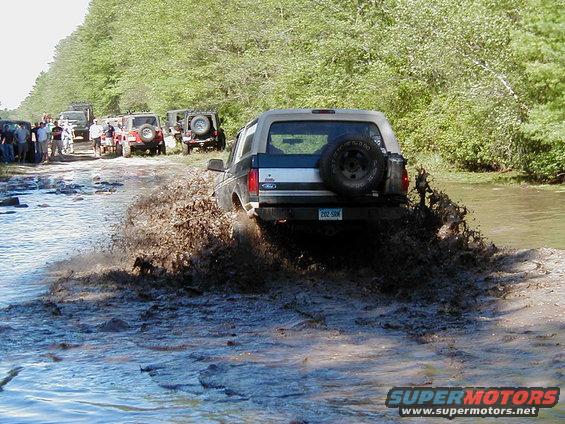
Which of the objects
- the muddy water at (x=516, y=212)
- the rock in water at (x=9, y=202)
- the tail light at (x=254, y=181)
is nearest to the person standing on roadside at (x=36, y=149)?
the rock in water at (x=9, y=202)

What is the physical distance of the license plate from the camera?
10117 mm

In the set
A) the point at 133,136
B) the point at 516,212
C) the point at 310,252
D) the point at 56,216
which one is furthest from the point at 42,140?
the point at 310,252

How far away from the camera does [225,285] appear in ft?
32.4

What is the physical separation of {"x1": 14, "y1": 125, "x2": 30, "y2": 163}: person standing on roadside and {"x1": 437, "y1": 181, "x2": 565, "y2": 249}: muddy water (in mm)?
20799

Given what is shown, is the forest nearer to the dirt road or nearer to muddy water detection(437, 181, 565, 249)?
muddy water detection(437, 181, 565, 249)

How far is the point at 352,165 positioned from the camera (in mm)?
9930

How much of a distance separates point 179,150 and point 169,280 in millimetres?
38755

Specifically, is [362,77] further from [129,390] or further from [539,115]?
[129,390]

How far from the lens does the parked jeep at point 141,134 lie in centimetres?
4422

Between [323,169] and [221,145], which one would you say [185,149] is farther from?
[323,169]

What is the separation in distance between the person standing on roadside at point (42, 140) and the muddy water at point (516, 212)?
71.4 ft

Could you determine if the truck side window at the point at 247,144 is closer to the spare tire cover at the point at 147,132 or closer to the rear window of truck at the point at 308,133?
the rear window of truck at the point at 308,133

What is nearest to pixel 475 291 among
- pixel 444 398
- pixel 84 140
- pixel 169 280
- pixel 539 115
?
pixel 169 280

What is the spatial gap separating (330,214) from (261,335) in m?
2.78
